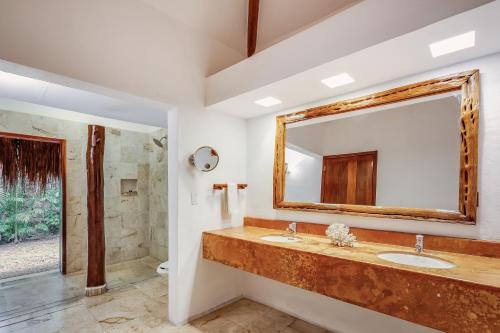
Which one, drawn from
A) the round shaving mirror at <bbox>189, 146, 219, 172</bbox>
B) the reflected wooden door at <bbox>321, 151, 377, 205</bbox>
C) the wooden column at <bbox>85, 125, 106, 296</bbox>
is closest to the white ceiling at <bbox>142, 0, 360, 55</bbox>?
the round shaving mirror at <bbox>189, 146, 219, 172</bbox>

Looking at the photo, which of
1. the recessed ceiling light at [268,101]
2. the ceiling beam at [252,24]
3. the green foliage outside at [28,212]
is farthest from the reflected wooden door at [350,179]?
the green foliage outside at [28,212]

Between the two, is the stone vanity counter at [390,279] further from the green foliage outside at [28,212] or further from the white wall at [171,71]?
the green foliage outside at [28,212]

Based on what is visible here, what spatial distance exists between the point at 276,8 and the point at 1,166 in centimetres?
406

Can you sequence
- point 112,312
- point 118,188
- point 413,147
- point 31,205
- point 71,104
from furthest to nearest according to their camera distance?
point 118,188, point 31,205, point 71,104, point 112,312, point 413,147

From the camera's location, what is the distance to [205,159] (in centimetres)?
255

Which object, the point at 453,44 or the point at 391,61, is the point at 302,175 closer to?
the point at 391,61

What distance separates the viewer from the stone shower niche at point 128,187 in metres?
4.41

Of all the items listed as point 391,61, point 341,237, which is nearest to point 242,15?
point 391,61

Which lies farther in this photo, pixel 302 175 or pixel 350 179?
pixel 302 175

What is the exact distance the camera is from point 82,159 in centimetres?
391

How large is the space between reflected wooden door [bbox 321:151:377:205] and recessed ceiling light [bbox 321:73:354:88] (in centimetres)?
62

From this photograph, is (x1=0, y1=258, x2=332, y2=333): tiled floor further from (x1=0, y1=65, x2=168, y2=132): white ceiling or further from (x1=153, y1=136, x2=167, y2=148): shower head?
(x1=153, y1=136, x2=167, y2=148): shower head

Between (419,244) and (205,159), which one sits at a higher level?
(205,159)

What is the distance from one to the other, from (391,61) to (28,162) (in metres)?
4.59
